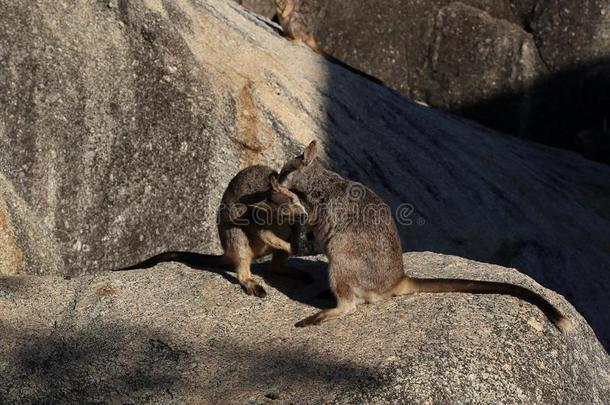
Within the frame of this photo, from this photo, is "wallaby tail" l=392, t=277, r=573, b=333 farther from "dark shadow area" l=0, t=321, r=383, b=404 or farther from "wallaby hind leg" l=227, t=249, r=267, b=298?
"dark shadow area" l=0, t=321, r=383, b=404

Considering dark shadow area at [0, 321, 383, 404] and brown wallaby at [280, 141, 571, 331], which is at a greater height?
brown wallaby at [280, 141, 571, 331]

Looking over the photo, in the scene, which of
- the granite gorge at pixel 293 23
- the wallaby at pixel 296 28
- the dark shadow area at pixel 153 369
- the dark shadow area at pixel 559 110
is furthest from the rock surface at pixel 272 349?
the dark shadow area at pixel 559 110

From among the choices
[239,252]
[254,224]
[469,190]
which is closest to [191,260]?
[239,252]

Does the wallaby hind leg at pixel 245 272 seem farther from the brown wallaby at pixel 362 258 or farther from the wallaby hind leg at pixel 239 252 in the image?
the brown wallaby at pixel 362 258

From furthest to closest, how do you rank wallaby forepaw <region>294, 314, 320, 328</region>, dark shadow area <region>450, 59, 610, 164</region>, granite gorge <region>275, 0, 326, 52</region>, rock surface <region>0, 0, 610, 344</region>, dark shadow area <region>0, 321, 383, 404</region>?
dark shadow area <region>450, 59, 610, 164</region> < granite gorge <region>275, 0, 326, 52</region> < rock surface <region>0, 0, 610, 344</region> < wallaby forepaw <region>294, 314, 320, 328</region> < dark shadow area <region>0, 321, 383, 404</region>

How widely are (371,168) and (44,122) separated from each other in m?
2.91

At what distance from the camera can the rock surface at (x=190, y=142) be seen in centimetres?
873

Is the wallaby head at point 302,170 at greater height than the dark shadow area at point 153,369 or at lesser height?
greater

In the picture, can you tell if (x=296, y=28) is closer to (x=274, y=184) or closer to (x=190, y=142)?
(x=190, y=142)

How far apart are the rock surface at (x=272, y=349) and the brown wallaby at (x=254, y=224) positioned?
41 centimetres

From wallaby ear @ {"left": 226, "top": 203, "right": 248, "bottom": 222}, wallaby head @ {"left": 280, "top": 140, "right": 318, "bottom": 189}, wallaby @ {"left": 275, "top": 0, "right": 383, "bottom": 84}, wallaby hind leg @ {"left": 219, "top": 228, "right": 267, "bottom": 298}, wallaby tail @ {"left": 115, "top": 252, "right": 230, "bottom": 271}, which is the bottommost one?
wallaby tail @ {"left": 115, "top": 252, "right": 230, "bottom": 271}

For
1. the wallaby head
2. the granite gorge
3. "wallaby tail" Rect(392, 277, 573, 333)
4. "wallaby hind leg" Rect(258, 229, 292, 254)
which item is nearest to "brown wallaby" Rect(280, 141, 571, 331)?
"wallaby tail" Rect(392, 277, 573, 333)

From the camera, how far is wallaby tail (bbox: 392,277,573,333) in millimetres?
5945

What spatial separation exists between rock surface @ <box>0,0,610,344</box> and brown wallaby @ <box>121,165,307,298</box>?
1.72 meters
